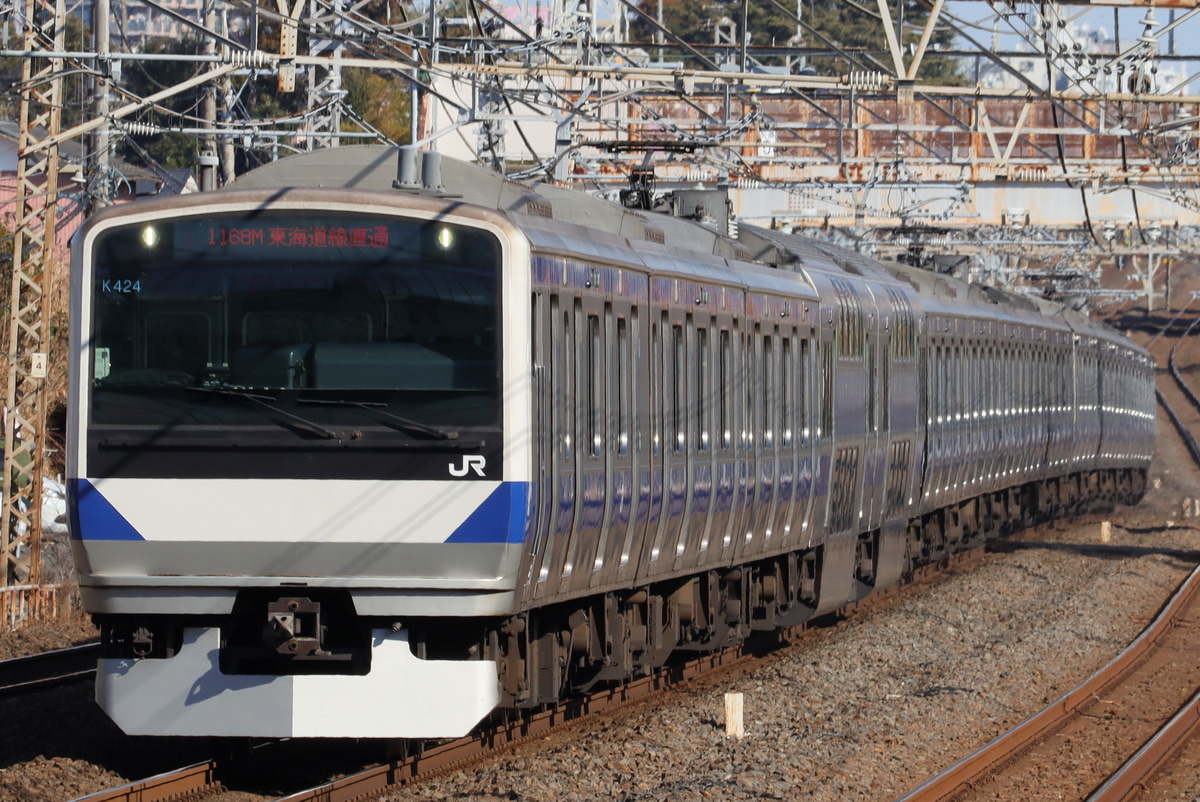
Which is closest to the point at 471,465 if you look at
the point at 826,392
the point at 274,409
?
the point at 274,409

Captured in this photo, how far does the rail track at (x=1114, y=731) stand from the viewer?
10.6 m

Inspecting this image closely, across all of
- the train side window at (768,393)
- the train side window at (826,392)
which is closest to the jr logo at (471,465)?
the train side window at (768,393)

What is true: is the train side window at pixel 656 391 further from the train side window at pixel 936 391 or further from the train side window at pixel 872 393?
the train side window at pixel 936 391

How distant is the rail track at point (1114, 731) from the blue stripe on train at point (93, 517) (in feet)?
13.3

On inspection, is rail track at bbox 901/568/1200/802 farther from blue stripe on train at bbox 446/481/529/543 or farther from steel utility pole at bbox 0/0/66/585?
steel utility pole at bbox 0/0/66/585

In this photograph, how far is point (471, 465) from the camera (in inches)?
339

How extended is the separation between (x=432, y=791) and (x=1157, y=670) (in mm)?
8511

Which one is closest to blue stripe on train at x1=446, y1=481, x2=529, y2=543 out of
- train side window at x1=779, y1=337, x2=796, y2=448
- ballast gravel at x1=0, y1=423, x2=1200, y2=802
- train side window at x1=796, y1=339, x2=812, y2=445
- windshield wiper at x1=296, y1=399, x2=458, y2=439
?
windshield wiper at x1=296, y1=399, x2=458, y2=439

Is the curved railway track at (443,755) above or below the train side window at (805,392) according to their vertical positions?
below

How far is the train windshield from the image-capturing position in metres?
8.59

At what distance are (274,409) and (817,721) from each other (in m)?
5.00

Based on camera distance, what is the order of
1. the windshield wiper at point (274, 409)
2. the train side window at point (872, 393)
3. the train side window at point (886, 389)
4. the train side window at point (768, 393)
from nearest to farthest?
the windshield wiper at point (274, 409), the train side window at point (768, 393), the train side window at point (872, 393), the train side window at point (886, 389)

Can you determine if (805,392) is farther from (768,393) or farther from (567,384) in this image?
(567,384)

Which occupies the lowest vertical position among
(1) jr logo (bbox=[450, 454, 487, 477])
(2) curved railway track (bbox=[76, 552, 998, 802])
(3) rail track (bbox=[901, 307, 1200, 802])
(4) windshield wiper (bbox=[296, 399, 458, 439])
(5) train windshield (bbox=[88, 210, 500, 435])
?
(3) rail track (bbox=[901, 307, 1200, 802])
